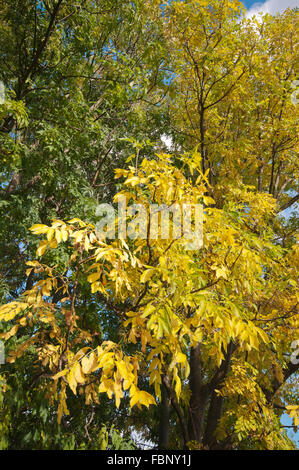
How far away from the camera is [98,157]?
20.8ft

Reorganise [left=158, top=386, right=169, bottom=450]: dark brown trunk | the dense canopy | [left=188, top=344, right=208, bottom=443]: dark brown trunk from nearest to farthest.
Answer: the dense canopy → [left=188, top=344, right=208, bottom=443]: dark brown trunk → [left=158, top=386, right=169, bottom=450]: dark brown trunk

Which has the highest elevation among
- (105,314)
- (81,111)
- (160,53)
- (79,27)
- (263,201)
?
(160,53)

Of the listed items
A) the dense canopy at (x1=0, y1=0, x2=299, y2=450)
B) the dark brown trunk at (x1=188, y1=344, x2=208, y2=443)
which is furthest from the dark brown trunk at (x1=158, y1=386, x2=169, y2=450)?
the dark brown trunk at (x1=188, y1=344, x2=208, y2=443)

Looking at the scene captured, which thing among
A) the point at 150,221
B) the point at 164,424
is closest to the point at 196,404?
the point at 164,424

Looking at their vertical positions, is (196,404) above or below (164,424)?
above

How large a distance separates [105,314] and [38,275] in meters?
2.05

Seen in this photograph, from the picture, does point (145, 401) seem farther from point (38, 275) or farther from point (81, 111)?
point (38, 275)

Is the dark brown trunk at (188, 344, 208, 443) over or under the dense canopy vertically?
under

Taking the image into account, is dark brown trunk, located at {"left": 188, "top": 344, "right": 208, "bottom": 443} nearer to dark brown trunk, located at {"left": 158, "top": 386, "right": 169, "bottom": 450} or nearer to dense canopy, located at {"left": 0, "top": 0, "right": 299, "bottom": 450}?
dense canopy, located at {"left": 0, "top": 0, "right": 299, "bottom": 450}

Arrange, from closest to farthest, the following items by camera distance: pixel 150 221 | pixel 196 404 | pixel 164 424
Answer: pixel 150 221 < pixel 196 404 < pixel 164 424

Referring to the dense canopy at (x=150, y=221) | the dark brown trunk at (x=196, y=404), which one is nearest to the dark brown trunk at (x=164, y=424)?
the dense canopy at (x=150, y=221)

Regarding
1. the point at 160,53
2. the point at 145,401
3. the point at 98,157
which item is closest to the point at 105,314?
the point at 98,157

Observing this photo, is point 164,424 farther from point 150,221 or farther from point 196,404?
point 150,221

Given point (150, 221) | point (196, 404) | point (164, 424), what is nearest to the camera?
point (150, 221)
